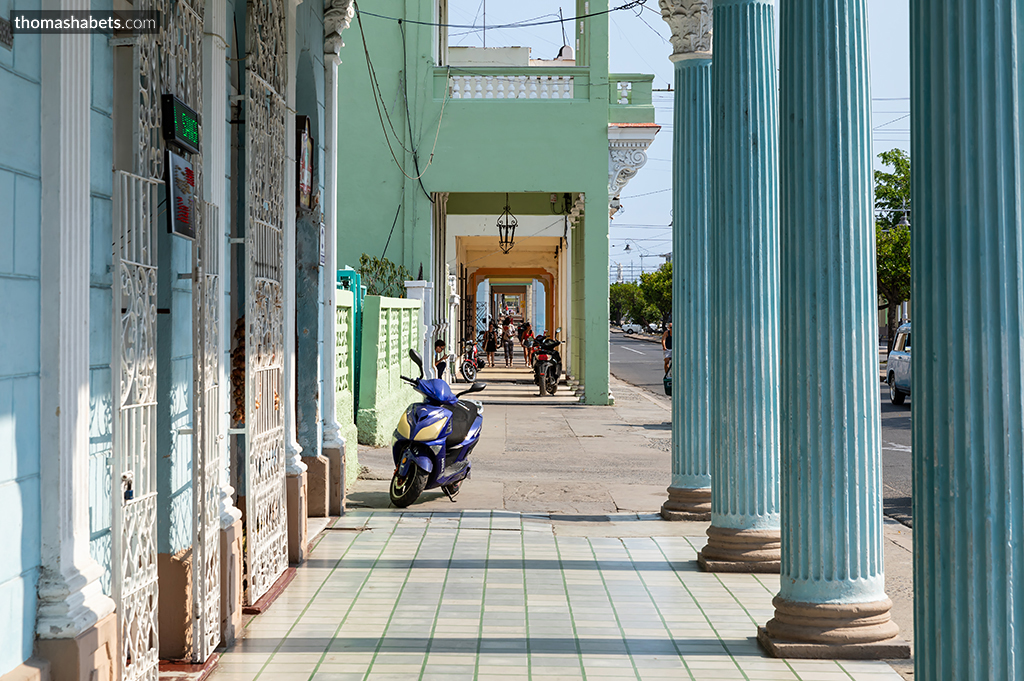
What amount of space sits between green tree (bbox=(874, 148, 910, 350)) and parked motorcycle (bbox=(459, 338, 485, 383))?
14.1 m

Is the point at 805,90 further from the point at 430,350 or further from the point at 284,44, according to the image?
the point at 430,350

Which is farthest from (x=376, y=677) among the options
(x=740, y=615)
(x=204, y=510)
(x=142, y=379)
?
(x=740, y=615)

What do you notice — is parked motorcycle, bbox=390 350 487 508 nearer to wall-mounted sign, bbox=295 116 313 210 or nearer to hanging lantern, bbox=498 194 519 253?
wall-mounted sign, bbox=295 116 313 210

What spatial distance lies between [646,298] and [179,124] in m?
83.7

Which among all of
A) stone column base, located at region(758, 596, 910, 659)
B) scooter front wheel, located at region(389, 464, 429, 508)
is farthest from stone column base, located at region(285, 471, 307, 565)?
stone column base, located at region(758, 596, 910, 659)

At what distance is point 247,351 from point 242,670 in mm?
1612

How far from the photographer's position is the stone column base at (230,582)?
15.3 ft

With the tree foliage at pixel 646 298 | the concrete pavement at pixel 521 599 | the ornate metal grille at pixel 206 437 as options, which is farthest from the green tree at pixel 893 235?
the ornate metal grille at pixel 206 437

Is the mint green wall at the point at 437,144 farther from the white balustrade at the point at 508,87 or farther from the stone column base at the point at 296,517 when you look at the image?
the stone column base at the point at 296,517

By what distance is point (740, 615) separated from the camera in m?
5.29

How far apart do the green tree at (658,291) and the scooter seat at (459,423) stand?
63.1 metres

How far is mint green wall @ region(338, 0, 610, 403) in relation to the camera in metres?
17.4

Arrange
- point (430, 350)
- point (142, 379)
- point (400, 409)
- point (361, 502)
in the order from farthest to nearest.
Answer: point (430, 350) → point (400, 409) → point (361, 502) → point (142, 379)

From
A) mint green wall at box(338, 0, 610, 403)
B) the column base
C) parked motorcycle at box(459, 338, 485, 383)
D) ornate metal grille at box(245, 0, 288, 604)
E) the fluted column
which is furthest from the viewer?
parked motorcycle at box(459, 338, 485, 383)
